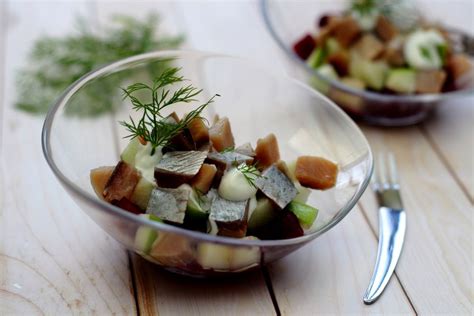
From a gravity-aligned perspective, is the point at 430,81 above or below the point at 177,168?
below

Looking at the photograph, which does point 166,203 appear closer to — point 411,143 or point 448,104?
point 411,143

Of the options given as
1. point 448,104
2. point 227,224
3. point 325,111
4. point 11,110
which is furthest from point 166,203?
point 448,104

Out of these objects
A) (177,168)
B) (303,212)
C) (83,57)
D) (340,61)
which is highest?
(83,57)

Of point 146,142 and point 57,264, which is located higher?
point 146,142

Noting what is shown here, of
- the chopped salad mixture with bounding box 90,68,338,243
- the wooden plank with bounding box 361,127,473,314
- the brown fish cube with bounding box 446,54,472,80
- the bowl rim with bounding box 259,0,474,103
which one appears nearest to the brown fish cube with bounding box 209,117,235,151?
the chopped salad mixture with bounding box 90,68,338,243

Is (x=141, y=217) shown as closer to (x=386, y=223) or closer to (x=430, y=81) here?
(x=386, y=223)

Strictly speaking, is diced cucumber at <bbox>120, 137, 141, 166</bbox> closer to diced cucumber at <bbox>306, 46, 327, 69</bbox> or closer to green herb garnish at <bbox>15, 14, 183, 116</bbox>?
green herb garnish at <bbox>15, 14, 183, 116</bbox>

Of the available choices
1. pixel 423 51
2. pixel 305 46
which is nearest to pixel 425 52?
pixel 423 51
